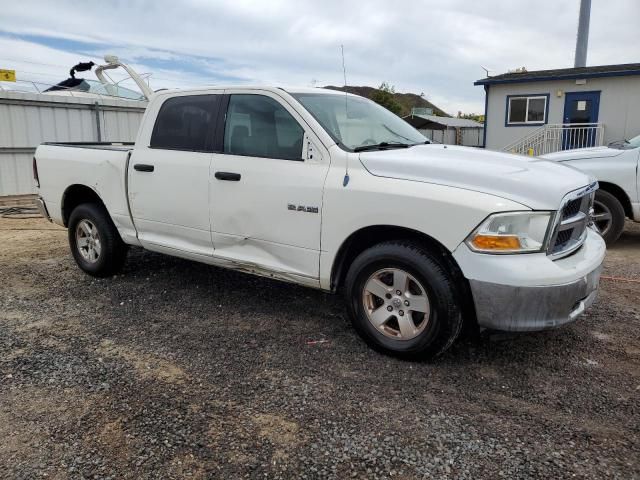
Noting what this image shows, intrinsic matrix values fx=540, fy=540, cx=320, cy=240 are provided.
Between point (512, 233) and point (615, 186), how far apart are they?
4588 mm

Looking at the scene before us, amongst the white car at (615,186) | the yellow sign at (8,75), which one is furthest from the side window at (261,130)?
the yellow sign at (8,75)

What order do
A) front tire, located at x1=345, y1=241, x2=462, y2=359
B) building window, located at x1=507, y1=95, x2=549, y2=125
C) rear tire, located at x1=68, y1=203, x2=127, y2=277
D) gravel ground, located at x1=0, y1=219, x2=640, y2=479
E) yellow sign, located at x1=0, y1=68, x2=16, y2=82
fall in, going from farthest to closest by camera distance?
1. building window, located at x1=507, y1=95, x2=549, y2=125
2. yellow sign, located at x1=0, y1=68, x2=16, y2=82
3. rear tire, located at x1=68, y1=203, x2=127, y2=277
4. front tire, located at x1=345, y1=241, x2=462, y2=359
5. gravel ground, located at x1=0, y1=219, x2=640, y2=479

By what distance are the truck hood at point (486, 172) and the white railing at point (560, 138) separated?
14354 mm

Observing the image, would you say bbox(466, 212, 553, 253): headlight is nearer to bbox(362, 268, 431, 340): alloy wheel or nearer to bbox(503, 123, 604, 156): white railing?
bbox(362, 268, 431, 340): alloy wheel

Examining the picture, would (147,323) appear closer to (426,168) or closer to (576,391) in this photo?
(426,168)

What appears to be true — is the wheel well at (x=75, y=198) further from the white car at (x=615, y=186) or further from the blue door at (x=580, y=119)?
the blue door at (x=580, y=119)

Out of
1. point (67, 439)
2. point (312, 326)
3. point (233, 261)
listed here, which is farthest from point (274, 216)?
point (67, 439)

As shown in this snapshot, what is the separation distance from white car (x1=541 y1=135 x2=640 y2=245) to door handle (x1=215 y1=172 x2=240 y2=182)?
493 centimetres

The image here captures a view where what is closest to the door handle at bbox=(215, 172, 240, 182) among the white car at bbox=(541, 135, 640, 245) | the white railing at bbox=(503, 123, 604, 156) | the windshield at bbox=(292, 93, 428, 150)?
the windshield at bbox=(292, 93, 428, 150)

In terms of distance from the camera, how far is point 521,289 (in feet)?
10.3

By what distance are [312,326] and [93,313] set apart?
195cm

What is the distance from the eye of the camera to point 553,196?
129 inches

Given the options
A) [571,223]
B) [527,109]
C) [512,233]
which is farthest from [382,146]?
[527,109]

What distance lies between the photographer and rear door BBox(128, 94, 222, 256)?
4.55 m
